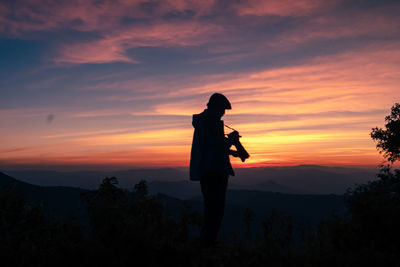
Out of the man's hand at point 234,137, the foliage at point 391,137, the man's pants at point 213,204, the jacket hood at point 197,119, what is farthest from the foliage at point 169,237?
the foliage at point 391,137

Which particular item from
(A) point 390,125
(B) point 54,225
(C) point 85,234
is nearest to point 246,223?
(C) point 85,234

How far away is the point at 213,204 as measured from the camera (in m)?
5.47

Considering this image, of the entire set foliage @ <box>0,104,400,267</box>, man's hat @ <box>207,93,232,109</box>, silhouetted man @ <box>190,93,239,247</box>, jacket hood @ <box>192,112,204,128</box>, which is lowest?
foliage @ <box>0,104,400,267</box>

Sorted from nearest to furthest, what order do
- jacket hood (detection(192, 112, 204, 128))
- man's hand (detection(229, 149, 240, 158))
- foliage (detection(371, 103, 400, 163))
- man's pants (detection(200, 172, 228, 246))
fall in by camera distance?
1. man's pants (detection(200, 172, 228, 246))
2. jacket hood (detection(192, 112, 204, 128))
3. man's hand (detection(229, 149, 240, 158))
4. foliage (detection(371, 103, 400, 163))

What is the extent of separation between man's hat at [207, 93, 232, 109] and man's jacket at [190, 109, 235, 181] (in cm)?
15

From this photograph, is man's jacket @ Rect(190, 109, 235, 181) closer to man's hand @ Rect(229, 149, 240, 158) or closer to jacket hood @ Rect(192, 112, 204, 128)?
jacket hood @ Rect(192, 112, 204, 128)

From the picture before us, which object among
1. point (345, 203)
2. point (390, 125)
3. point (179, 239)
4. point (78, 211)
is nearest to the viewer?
point (179, 239)

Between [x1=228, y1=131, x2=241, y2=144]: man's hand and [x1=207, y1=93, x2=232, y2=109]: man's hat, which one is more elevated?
[x1=207, y1=93, x2=232, y2=109]: man's hat

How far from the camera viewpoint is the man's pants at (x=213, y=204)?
5.48 m

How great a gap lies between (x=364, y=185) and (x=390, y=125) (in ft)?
64.7

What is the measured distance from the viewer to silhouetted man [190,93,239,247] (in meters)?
5.48

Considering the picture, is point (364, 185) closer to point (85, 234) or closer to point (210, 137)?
point (210, 137)

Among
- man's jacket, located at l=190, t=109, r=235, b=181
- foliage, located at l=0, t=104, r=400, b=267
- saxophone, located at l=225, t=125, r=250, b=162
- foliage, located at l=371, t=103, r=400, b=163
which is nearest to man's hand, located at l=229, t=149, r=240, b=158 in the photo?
saxophone, located at l=225, t=125, r=250, b=162

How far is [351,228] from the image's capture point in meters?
6.38
